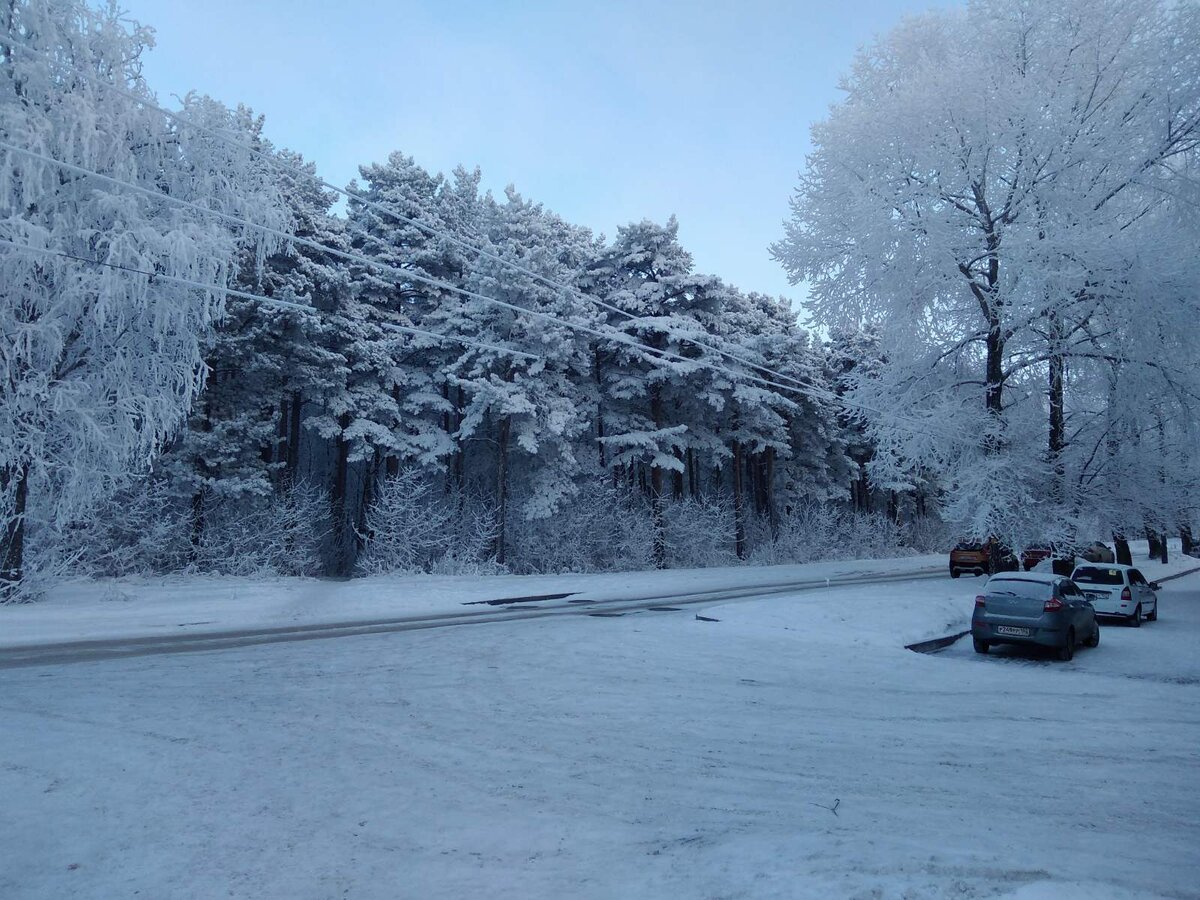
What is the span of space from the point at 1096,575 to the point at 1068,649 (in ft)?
23.2

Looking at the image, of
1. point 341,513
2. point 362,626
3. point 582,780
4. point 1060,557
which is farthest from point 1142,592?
point 341,513

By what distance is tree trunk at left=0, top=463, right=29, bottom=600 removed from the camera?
17.8m

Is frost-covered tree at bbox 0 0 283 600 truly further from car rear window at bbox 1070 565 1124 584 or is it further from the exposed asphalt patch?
car rear window at bbox 1070 565 1124 584

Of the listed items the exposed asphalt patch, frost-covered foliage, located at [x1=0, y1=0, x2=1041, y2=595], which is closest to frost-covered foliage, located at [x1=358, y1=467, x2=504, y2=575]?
frost-covered foliage, located at [x1=0, y1=0, x2=1041, y2=595]

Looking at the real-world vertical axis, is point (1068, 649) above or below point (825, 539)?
below

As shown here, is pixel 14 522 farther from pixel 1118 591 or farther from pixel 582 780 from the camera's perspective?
pixel 1118 591

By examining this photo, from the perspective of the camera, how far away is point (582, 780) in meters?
5.95

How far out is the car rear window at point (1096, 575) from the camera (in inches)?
752

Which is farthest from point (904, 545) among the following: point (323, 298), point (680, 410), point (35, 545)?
point (35, 545)

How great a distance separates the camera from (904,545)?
55.2 metres

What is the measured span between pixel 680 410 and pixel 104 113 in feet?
86.0

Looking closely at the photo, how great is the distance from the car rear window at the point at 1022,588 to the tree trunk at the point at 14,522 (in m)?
20.9

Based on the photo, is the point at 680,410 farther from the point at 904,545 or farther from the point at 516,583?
the point at 904,545

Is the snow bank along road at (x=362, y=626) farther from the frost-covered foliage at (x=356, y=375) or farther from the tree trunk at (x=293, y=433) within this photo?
the tree trunk at (x=293, y=433)
